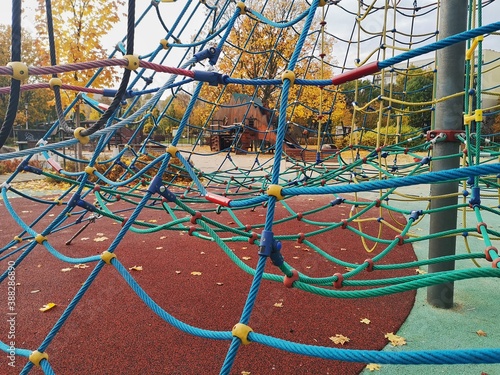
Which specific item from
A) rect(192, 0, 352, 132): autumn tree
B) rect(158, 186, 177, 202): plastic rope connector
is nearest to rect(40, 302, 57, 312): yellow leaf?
rect(158, 186, 177, 202): plastic rope connector

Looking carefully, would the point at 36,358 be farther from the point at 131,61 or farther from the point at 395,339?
the point at 395,339

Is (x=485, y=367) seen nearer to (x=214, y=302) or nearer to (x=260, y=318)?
(x=260, y=318)

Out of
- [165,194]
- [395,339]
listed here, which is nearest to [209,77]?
[165,194]

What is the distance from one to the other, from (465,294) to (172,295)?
1748 mm

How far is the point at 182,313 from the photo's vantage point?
6.29 feet

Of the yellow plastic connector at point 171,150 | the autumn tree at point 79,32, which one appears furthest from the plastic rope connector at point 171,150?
the autumn tree at point 79,32

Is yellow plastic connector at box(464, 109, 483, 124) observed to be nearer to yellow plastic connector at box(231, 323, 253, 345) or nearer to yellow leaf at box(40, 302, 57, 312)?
yellow plastic connector at box(231, 323, 253, 345)

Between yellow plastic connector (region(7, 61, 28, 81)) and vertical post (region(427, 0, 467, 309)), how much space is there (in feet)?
6.24

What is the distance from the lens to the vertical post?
1.87 metres

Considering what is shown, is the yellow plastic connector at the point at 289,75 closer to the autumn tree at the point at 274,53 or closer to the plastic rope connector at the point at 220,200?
the plastic rope connector at the point at 220,200

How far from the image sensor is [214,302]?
2.04 meters

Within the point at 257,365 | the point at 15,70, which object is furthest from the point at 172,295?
the point at 15,70

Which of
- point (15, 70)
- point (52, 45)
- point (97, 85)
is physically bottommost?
point (15, 70)

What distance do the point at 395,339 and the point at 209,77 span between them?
1439mm
